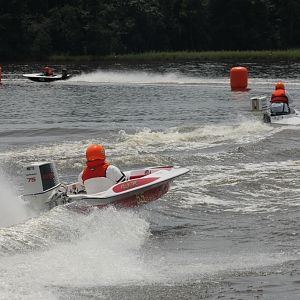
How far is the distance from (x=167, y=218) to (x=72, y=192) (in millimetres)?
1784

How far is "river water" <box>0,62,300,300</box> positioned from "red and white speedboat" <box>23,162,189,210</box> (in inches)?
7.4

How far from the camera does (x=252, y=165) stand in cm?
1861

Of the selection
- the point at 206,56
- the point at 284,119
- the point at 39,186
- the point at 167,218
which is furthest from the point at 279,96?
the point at 206,56

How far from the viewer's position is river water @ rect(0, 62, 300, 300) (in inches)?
380

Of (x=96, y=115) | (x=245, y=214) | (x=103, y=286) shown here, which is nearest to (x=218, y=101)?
(x=96, y=115)

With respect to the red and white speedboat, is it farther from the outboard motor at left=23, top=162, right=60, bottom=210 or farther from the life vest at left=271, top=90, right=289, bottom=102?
the life vest at left=271, top=90, right=289, bottom=102

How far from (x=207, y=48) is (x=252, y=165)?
6820 cm

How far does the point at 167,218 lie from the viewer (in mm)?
13859

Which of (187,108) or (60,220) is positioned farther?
(187,108)

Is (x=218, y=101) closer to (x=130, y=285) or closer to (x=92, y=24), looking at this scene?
(x=130, y=285)

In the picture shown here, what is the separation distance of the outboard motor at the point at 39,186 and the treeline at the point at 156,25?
70.0 m

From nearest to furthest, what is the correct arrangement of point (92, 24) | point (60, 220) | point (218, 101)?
point (60, 220), point (218, 101), point (92, 24)

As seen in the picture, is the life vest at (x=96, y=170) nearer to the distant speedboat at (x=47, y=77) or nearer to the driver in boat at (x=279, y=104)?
the driver in boat at (x=279, y=104)

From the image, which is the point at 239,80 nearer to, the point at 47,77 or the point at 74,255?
the point at 47,77
